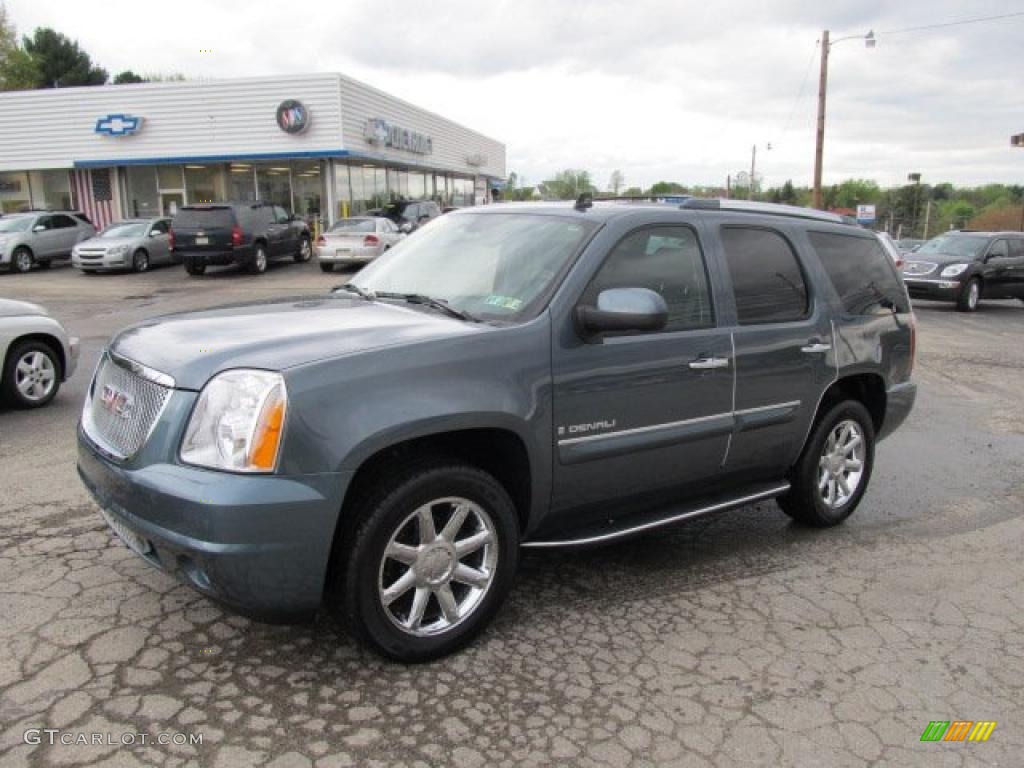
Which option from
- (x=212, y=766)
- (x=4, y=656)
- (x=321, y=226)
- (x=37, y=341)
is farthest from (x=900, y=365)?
(x=321, y=226)

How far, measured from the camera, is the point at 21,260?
76.8 ft

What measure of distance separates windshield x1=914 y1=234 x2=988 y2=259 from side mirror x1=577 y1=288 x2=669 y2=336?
696 inches

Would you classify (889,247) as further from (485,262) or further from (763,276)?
(485,262)

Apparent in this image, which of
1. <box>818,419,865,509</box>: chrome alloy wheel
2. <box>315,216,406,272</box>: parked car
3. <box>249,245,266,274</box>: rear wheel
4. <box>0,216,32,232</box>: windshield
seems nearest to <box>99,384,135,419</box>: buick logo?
<box>818,419,865,509</box>: chrome alloy wheel

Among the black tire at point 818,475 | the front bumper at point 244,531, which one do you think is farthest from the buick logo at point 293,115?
the front bumper at point 244,531

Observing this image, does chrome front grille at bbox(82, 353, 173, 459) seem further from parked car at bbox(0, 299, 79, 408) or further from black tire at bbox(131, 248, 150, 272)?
black tire at bbox(131, 248, 150, 272)

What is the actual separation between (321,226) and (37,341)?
24.1 m

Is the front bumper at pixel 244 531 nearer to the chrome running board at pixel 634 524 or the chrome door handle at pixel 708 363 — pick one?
the chrome running board at pixel 634 524

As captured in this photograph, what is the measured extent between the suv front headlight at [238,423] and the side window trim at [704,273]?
4.45 ft

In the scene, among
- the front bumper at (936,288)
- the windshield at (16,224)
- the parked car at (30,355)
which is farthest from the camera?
the windshield at (16,224)

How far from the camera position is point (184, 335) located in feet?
11.0

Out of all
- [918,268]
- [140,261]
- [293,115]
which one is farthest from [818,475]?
[293,115]

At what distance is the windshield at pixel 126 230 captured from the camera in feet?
76.6

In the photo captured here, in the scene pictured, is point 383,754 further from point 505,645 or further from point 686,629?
point 686,629
